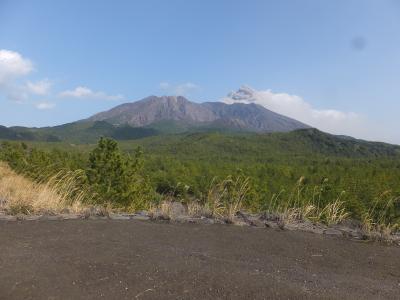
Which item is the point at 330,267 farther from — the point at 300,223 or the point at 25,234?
the point at 25,234

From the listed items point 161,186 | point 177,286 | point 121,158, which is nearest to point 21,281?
point 177,286

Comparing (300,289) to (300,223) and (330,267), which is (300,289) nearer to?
(330,267)

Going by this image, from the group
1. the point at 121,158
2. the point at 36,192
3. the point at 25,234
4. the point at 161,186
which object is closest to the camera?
the point at 25,234

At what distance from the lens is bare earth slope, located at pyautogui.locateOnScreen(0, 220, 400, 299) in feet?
13.3

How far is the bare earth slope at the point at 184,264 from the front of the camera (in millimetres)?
4043

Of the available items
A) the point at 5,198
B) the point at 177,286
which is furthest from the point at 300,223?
the point at 5,198

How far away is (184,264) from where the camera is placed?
15.6 ft

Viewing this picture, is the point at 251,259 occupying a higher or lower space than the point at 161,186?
higher

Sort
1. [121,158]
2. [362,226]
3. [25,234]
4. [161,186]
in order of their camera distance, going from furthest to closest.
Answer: [161,186], [121,158], [362,226], [25,234]

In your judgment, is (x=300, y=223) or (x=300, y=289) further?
(x=300, y=223)

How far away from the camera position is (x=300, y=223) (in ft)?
24.3

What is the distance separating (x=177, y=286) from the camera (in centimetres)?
414

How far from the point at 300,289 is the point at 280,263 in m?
0.89

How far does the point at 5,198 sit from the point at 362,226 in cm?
702
